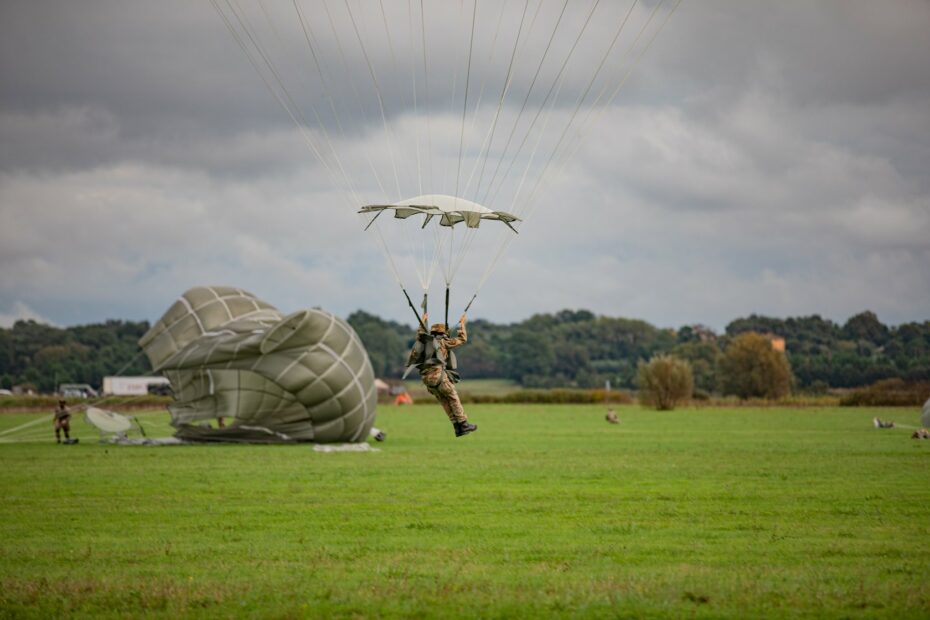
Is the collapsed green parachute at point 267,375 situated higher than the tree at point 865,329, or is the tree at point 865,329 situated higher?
the tree at point 865,329

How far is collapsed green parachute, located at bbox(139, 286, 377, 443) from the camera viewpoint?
125 ft

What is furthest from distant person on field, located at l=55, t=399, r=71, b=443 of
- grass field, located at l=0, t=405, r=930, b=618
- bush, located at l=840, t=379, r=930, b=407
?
bush, located at l=840, t=379, r=930, b=407

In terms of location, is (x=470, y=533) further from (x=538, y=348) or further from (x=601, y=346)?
(x=601, y=346)

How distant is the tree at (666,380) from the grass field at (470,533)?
132 ft

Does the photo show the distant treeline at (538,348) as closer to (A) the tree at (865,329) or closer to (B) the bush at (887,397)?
(A) the tree at (865,329)

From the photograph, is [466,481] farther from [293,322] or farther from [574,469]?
[293,322]

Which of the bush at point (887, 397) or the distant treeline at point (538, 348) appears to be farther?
the distant treeline at point (538, 348)

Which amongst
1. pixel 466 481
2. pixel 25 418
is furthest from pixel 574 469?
pixel 25 418

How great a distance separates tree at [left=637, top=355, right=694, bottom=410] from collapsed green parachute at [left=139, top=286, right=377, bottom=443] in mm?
39965

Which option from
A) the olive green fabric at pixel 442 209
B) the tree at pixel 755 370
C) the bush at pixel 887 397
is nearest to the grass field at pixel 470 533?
the olive green fabric at pixel 442 209

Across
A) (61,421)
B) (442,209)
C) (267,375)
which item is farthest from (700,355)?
(442,209)

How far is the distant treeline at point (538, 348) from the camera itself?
147m

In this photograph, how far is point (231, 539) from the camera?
765 inches

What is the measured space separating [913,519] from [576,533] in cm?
622
